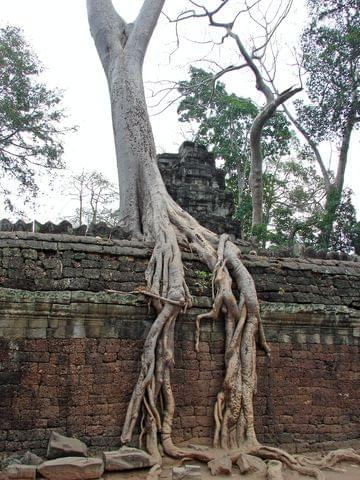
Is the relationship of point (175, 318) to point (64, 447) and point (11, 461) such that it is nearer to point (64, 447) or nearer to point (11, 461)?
point (64, 447)

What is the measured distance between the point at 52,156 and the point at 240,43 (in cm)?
542

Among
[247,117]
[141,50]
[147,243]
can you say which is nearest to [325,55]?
[141,50]

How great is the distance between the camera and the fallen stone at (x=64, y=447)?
14.9 ft

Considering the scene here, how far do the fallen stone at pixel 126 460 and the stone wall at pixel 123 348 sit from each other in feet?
1.07

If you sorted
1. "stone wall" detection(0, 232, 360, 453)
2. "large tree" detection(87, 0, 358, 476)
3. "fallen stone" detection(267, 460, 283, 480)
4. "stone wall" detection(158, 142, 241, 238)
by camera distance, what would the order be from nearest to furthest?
1. "fallen stone" detection(267, 460, 283, 480)
2. "stone wall" detection(0, 232, 360, 453)
3. "large tree" detection(87, 0, 358, 476)
4. "stone wall" detection(158, 142, 241, 238)

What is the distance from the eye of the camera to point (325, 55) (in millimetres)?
12000

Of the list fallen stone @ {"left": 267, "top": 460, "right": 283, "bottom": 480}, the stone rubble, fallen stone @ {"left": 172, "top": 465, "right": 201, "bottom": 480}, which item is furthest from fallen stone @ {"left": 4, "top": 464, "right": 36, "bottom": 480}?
fallen stone @ {"left": 267, "top": 460, "right": 283, "bottom": 480}

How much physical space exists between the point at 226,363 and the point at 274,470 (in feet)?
3.81

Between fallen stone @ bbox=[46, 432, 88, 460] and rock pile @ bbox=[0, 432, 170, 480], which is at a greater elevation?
fallen stone @ bbox=[46, 432, 88, 460]

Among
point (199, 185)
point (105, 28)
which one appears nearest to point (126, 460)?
point (199, 185)

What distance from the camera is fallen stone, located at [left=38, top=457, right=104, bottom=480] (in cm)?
427

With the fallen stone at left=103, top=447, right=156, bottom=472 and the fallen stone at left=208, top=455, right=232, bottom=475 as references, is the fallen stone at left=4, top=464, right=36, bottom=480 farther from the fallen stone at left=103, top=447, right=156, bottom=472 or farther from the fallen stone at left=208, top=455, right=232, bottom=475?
the fallen stone at left=208, top=455, right=232, bottom=475

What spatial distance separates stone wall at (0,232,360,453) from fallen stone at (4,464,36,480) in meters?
0.37

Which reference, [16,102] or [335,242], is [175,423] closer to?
[335,242]
